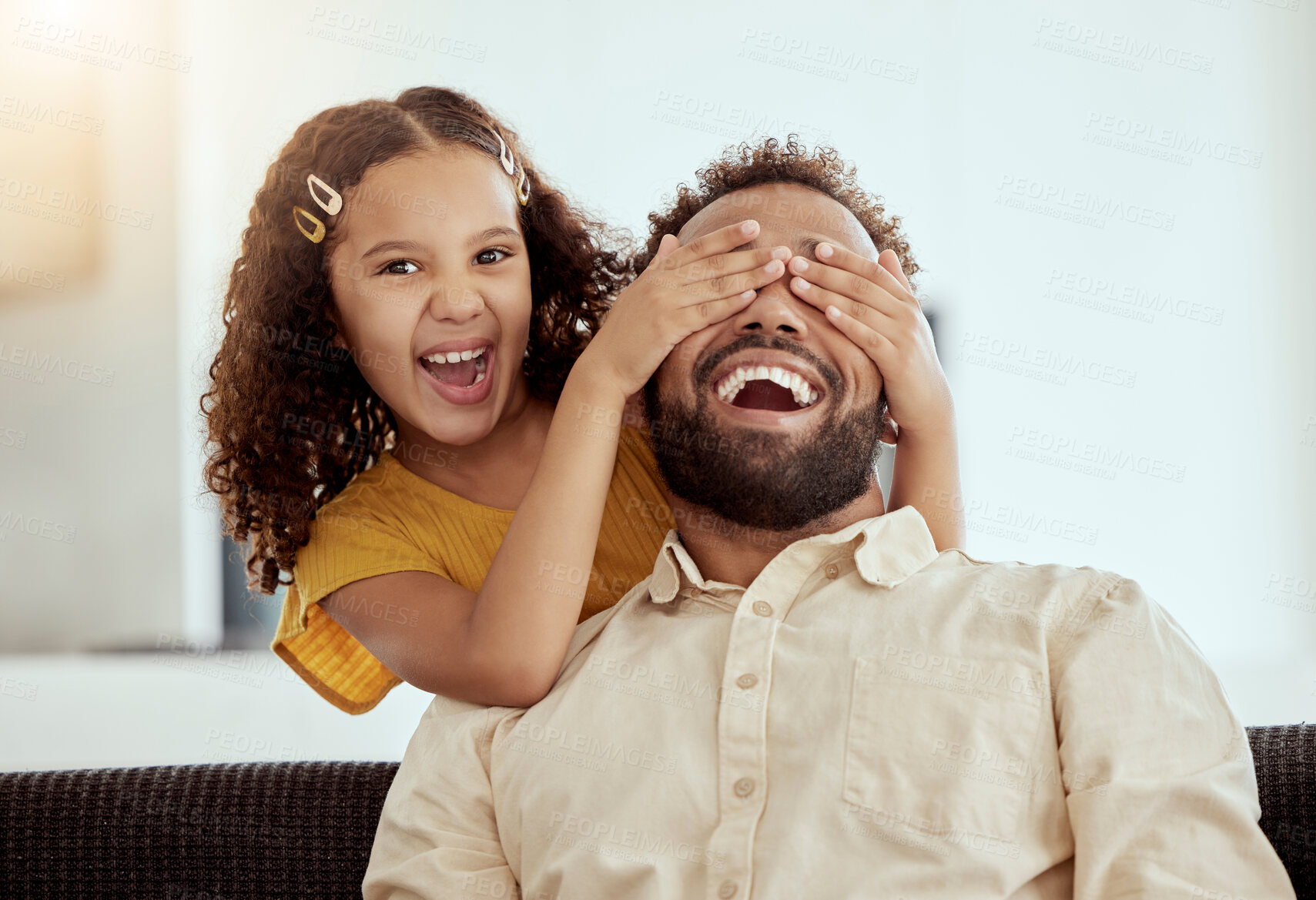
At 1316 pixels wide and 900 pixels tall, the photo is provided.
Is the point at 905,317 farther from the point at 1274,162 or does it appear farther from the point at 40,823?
the point at 1274,162

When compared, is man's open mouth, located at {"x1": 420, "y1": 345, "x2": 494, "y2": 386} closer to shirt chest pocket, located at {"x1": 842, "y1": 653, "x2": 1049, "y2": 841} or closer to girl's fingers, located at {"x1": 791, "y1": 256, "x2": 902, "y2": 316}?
girl's fingers, located at {"x1": 791, "y1": 256, "x2": 902, "y2": 316}

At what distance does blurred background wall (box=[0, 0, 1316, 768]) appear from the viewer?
400 centimetres

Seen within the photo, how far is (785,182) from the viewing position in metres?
1.40

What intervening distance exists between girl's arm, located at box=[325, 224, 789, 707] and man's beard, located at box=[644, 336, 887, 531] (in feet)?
0.21

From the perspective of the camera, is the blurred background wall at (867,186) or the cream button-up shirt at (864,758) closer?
the cream button-up shirt at (864,758)

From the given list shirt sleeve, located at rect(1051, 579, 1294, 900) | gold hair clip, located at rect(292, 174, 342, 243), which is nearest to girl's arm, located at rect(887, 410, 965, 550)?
shirt sleeve, located at rect(1051, 579, 1294, 900)

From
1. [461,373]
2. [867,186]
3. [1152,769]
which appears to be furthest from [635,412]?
[867,186]

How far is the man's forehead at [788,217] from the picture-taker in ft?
4.22

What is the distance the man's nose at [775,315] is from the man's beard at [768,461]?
2cm

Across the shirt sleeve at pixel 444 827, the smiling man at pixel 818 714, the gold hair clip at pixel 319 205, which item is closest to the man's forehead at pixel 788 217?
the smiling man at pixel 818 714

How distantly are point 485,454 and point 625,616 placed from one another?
0.45m

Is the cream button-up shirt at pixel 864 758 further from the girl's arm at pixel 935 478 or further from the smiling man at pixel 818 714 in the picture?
the girl's arm at pixel 935 478

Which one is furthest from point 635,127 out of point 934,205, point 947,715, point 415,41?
point 947,715

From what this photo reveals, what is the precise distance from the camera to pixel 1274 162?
13.5ft
